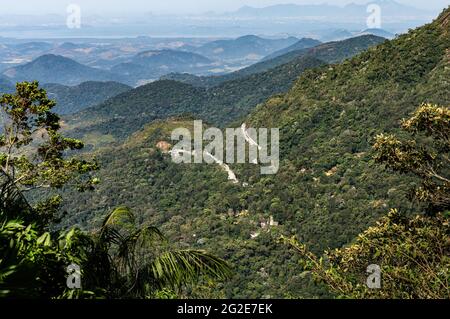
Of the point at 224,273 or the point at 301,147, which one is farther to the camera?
the point at 301,147

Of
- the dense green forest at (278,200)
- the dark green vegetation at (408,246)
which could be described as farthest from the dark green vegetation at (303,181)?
the dark green vegetation at (408,246)

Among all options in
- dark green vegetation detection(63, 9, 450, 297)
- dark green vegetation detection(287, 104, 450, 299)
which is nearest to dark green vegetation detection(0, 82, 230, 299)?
dark green vegetation detection(287, 104, 450, 299)

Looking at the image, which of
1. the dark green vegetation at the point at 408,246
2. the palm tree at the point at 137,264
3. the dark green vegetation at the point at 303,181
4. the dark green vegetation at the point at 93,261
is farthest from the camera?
the dark green vegetation at the point at 303,181

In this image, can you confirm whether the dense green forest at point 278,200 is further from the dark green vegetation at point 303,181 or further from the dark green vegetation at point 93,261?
the dark green vegetation at point 303,181

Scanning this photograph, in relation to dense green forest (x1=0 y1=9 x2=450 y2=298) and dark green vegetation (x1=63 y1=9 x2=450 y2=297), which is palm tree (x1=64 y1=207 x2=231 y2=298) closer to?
dense green forest (x1=0 y1=9 x2=450 y2=298)
